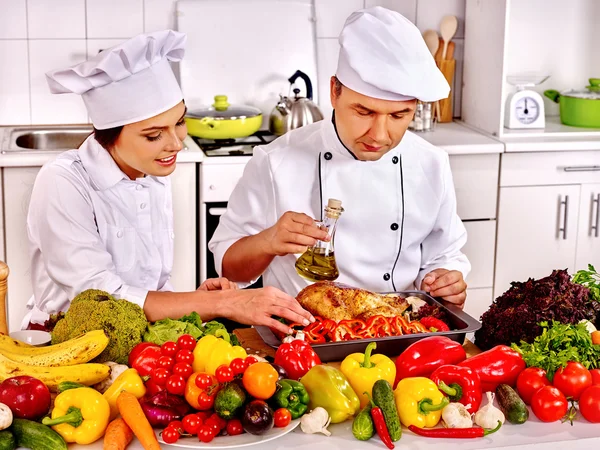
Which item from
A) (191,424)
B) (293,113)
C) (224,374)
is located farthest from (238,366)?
(293,113)

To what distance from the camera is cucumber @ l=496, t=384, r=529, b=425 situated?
1.68m

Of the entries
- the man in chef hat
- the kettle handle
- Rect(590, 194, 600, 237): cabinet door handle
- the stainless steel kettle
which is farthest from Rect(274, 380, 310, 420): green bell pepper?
Rect(590, 194, 600, 237): cabinet door handle

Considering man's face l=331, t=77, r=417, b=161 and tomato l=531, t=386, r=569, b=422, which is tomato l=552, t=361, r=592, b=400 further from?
man's face l=331, t=77, r=417, b=161

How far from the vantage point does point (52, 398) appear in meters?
1.74

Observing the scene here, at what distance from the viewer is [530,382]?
1.76 meters

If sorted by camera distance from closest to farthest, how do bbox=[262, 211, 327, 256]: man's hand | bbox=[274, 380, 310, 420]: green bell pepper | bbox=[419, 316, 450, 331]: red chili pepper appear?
bbox=[274, 380, 310, 420]: green bell pepper, bbox=[419, 316, 450, 331]: red chili pepper, bbox=[262, 211, 327, 256]: man's hand

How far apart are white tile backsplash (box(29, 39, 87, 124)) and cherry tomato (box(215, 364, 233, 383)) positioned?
268cm

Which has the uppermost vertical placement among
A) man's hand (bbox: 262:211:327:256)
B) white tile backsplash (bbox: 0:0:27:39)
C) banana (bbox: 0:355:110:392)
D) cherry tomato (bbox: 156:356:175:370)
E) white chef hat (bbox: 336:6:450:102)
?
white tile backsplash (bbox: 0:0:27:39)

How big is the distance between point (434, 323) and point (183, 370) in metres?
0.64

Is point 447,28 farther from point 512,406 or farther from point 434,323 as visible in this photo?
point 512,406

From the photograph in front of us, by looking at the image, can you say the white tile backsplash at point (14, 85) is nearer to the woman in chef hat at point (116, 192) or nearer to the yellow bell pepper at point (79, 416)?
the woman in chef hat at point (116, 192)

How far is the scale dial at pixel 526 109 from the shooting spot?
410 cm

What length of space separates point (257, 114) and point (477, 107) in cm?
108

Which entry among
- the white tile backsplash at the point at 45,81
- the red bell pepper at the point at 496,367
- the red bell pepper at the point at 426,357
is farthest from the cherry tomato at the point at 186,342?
the white tile backsplash at the point at 45,81
